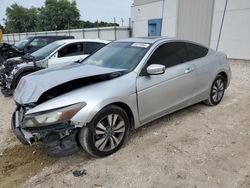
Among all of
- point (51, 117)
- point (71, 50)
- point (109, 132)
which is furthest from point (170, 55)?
point (71, 50)

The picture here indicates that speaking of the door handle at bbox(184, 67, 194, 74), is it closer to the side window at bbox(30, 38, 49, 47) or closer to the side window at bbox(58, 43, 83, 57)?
the side window at bbox(58, 43, 83, 57)

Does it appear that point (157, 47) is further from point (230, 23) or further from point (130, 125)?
point (230, 23)

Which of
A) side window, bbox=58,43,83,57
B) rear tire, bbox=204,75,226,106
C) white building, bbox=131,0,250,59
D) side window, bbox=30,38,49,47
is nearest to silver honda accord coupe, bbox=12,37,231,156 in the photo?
rear tire, bbox=204,75,226,106

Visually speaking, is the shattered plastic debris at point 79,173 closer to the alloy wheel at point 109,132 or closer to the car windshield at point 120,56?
the alloy wheel at point 109,132

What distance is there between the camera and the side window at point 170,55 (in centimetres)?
392

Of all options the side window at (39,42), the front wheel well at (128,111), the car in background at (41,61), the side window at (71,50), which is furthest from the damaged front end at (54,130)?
the side window at (39,42)

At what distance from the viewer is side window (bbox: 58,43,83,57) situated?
7427 mm

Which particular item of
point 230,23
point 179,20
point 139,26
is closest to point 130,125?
point 230,23

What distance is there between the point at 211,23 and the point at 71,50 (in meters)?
9.96

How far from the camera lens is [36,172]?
10.1 feet

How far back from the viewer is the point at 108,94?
126 inches

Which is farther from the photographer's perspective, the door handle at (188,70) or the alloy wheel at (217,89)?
the alloy wheel at (217,89)

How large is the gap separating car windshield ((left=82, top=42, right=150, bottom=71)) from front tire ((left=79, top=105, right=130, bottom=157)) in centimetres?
78

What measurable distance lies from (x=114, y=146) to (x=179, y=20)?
1543 centimetres
